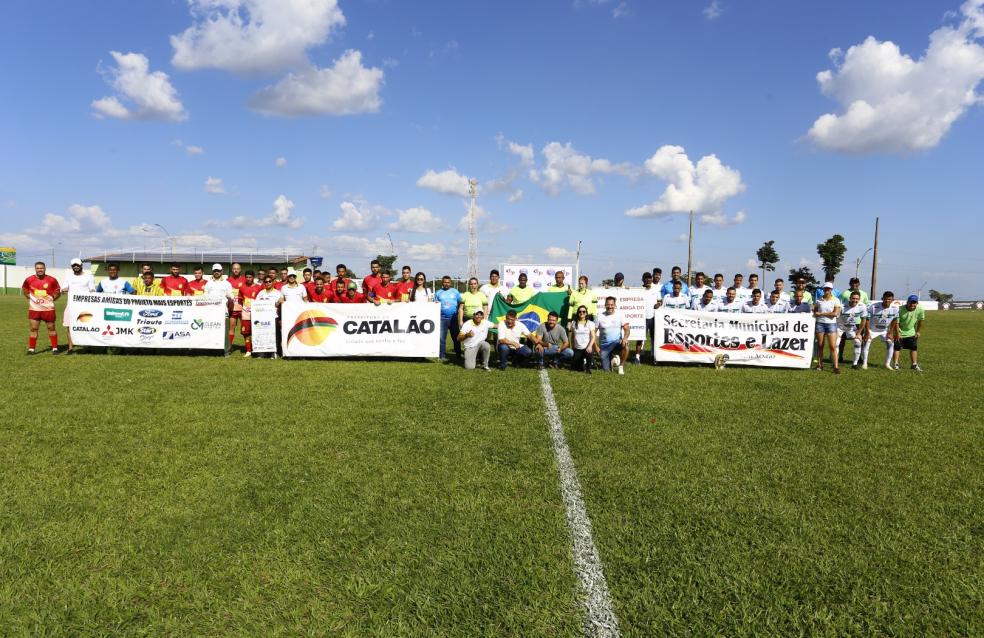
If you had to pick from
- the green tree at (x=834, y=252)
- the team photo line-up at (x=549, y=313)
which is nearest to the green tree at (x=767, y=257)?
the green tree at (x=834, y=252)

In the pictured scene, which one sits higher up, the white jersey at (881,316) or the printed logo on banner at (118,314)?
the white jersey at (881,316)

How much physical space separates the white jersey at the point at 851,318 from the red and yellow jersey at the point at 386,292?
925cm

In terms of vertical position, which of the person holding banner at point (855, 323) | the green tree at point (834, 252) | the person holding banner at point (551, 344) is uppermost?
the green tree at point (834, 252)

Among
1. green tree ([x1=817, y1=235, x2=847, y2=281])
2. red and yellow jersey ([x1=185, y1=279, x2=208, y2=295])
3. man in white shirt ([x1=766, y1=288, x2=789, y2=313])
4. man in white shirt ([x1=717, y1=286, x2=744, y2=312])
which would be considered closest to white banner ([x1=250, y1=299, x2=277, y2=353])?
red and yellow jersey ([x1=185, y1=279, x2=208, y2=295])

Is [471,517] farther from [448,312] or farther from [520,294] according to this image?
[520,294]

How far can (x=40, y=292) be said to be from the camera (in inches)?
434

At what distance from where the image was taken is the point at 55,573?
A: 295cm

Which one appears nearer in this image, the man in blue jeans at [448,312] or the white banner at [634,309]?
the man in blue jeans at [448,312]

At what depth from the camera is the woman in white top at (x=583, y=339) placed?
9.80m

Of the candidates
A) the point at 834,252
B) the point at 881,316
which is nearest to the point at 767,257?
the point at 834,252

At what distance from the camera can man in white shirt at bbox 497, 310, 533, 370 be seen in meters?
9.88

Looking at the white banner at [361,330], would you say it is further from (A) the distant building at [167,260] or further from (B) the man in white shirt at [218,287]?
(A) the distant building at [167,260]

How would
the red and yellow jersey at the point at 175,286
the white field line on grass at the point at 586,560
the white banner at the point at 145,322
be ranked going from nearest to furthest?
the white field line on grass at the point at 586,560
the white banner at the point at 145,322
the red and yellow jersey at the point at 175,286

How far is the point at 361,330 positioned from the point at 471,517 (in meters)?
7.75
